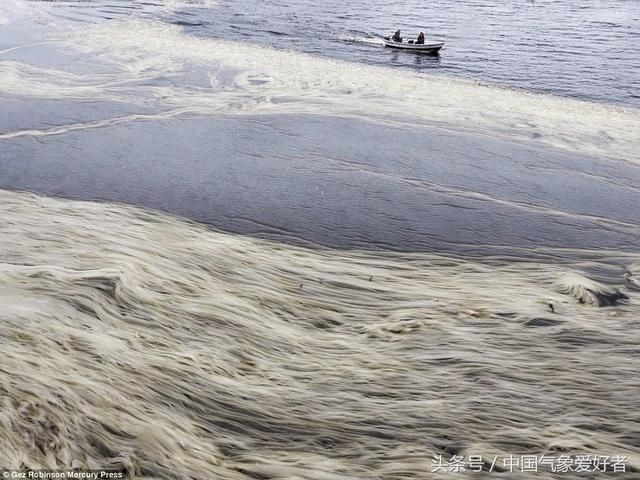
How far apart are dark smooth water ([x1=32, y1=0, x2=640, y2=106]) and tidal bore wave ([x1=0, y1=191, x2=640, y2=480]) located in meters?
9.00

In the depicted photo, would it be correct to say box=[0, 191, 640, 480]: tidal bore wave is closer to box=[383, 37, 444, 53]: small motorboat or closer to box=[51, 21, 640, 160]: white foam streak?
box=[51, 21, 640, 160]: white foam streak

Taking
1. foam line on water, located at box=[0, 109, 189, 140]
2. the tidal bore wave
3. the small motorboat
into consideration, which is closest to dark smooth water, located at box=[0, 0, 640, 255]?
foam line on water, located at box=[0, 109, 189, 140]

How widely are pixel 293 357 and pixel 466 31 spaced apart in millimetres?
17012

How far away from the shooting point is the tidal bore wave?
4.09 metres

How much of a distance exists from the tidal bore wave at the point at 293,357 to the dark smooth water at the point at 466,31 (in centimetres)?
900

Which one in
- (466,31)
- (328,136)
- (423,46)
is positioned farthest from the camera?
(466,31)

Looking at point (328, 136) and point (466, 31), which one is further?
point (466, 31)

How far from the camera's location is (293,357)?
500cm

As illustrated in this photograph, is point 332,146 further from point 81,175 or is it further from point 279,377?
point 279,377

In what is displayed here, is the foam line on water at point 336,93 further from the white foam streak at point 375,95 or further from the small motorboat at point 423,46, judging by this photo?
the small motorboat at point 423,46

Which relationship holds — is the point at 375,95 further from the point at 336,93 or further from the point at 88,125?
the point at 88,125

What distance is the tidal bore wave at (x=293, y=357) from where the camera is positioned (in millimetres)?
4094

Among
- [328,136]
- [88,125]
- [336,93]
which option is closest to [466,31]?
[336,93]

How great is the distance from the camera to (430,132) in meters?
10.0
